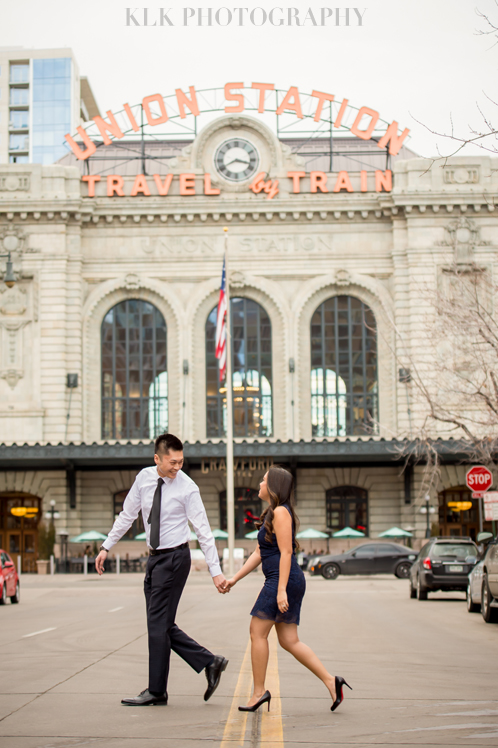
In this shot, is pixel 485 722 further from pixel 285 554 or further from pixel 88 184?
pixel 88 184

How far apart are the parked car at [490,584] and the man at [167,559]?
366 inches

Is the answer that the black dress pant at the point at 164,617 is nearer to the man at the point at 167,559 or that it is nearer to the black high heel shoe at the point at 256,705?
the man at the point at 167,559

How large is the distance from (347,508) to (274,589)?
4058 centimetres

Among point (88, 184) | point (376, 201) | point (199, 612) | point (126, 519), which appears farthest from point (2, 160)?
point (126, 519)

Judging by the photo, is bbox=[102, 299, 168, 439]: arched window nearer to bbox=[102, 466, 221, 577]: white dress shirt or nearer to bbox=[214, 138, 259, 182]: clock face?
bbox=[214, 138, 259, 182]: clock face

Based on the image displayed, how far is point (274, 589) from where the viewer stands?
7625mm

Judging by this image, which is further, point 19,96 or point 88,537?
point 19,96

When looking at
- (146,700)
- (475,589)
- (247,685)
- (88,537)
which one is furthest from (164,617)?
(88,537)

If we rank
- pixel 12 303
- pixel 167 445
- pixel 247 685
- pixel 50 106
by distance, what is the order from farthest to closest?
1. pixel 50 106
2. pixel 12 303
3. pixel 247 685
4. pixel 167 445

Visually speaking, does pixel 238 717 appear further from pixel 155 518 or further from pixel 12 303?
pixel 12 303

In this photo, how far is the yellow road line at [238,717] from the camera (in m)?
6.76

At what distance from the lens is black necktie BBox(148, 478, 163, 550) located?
8016 mm

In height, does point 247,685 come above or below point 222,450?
below

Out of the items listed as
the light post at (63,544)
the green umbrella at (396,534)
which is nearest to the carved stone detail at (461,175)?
the green umbrella at (396,534)
